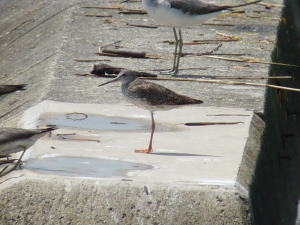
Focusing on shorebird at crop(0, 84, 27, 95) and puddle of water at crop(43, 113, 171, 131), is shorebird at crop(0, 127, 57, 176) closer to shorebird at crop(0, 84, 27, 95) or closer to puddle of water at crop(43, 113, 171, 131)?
puddle of water at crop(43, 113, 171, 131)

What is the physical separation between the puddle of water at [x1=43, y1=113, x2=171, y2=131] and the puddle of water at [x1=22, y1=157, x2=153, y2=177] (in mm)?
1002

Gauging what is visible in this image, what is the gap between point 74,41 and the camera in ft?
32.5

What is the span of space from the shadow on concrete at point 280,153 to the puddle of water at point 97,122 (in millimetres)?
1244

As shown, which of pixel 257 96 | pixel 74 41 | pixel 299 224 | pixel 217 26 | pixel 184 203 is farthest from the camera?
pixel 217 26

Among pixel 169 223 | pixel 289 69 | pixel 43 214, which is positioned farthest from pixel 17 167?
pixel 289 69

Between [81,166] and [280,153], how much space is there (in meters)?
3.14

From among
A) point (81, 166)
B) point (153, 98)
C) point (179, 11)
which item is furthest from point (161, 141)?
point (179, 11)

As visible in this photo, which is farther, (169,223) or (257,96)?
(257,96)

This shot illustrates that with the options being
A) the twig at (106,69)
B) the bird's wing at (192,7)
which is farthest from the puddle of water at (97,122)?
the bird's wing at (192,7)

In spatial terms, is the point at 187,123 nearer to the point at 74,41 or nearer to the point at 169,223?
the point at 169,223

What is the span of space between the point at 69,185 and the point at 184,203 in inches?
37.0

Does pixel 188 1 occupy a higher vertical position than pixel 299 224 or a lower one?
higher

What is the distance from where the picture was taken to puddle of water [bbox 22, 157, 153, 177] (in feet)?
16.6

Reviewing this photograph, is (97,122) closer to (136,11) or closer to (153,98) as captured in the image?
(153,98)
